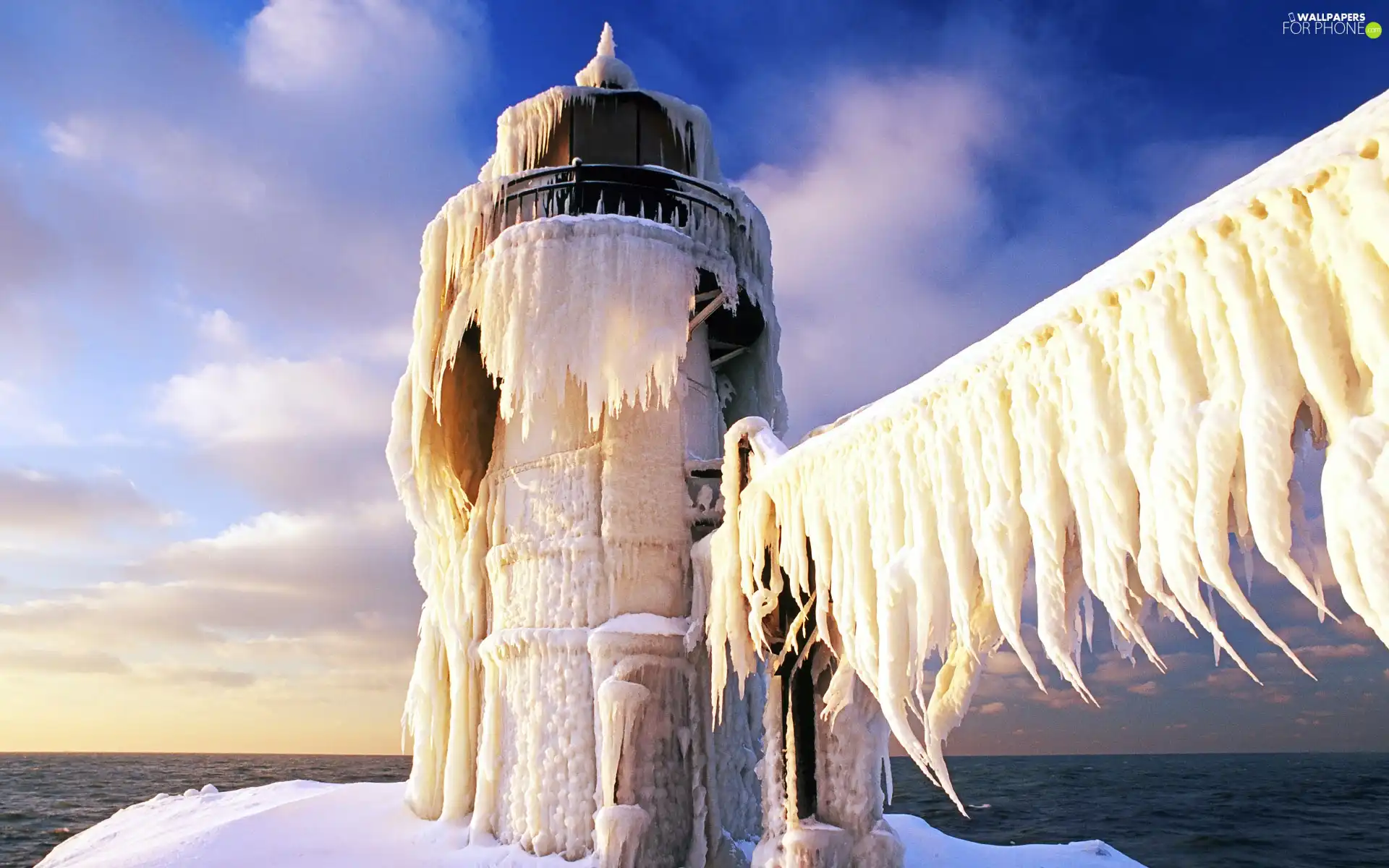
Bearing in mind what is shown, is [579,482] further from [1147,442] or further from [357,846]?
[1147,442]

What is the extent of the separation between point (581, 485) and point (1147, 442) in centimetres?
889

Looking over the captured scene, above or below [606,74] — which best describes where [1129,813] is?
below

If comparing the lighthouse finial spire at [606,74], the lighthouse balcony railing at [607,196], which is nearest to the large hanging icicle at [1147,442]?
the lighthouse balcony railing at [607,196]

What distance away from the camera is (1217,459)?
129 inches

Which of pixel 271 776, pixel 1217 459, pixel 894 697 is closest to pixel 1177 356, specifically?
pixel 1217 459

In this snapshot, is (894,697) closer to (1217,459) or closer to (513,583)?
(1217,459)

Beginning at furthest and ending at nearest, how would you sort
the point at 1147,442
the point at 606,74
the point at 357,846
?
1. the point at 606,74
2. the point at 357,846
3. the point at 1147,442

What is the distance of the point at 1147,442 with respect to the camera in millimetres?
3727

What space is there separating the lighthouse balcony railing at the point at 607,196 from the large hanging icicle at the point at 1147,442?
7.76 metres

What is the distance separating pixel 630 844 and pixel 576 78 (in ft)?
39.8

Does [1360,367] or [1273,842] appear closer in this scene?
[1360,367]

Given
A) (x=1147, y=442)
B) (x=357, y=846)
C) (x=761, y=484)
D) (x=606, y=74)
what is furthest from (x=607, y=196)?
(x=1147, y=442)

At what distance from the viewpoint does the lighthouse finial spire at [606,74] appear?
15.0 meters

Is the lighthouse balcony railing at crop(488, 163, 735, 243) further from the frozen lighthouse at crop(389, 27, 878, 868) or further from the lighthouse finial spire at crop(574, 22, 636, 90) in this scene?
the lighthouse finial spire at crop(574, 22, 636, 90)
